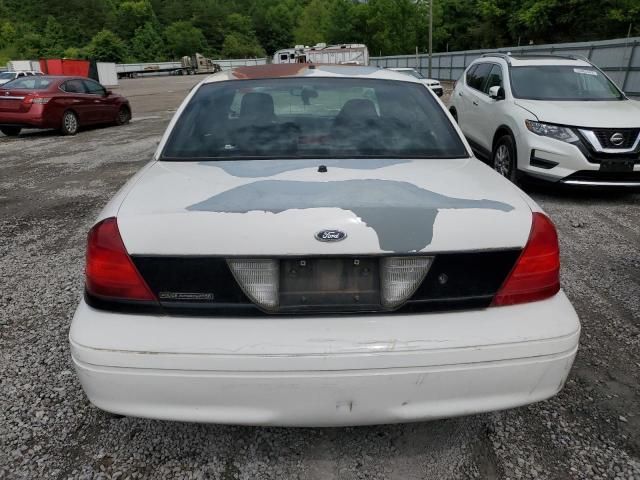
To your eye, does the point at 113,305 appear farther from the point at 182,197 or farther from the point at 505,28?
the point at 505,28

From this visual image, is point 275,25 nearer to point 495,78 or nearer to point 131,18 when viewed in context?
point 131,18

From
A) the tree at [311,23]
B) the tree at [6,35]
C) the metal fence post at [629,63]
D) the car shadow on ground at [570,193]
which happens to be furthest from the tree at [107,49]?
the car shadow on ground at [570,193]

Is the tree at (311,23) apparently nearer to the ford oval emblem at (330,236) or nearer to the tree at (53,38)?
the tree at (53,38)

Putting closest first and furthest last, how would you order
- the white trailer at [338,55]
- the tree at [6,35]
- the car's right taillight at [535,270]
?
the car's right taillight at [535,270], the white trailer at [338,55], the tree at [6,35]

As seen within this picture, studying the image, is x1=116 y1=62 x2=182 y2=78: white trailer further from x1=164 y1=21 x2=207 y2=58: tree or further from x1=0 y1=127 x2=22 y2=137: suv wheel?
x1=0 y1=127 x2=22 y2=137: suv wheel

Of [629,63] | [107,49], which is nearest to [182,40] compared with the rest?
[107,49]

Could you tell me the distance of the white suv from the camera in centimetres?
604

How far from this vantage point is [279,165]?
2.40m

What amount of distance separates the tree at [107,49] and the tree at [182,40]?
16529 mm

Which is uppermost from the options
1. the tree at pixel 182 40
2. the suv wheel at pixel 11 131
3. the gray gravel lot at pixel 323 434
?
the gray gravel lot at pixel 323 434

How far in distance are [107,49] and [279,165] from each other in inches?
4186

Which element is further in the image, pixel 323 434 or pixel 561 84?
pixel 561 84

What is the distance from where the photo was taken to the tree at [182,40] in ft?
373

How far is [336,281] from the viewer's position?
1.84 m
